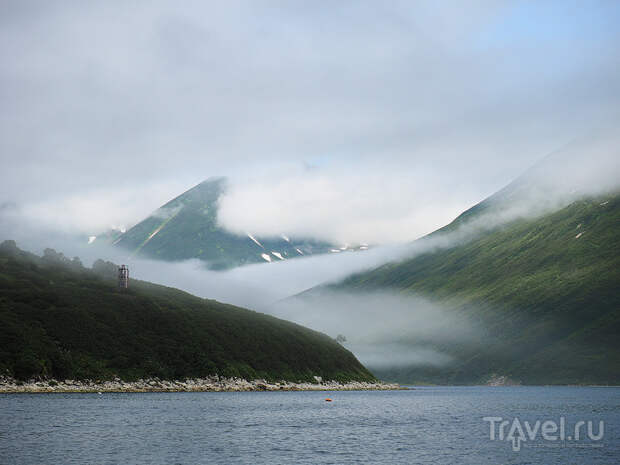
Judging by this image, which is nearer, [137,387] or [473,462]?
[473,462]

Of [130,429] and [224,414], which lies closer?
[130,429]

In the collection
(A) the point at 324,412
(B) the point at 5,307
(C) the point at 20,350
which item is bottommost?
(A) the point at 324,412

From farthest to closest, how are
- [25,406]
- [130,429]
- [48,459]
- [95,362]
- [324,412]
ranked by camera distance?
1. [95,362]
2. [324,412]
3. [25,406]
4. [130,429]
5. [48,459]

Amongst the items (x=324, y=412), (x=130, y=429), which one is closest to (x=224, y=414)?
(x=324, y=412)

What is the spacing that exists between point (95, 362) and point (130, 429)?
4275 inches

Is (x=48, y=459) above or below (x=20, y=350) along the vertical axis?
below

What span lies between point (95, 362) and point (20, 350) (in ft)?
79.8

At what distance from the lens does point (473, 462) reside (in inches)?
2749

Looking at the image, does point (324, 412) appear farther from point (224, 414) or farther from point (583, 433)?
point (583, 433)

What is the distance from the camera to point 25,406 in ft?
416

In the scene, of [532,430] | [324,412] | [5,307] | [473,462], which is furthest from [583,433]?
[5,307]

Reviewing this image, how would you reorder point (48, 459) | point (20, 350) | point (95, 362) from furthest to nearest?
1. point (95, 362)
2. point (20, 350)
3. point (48, 459)

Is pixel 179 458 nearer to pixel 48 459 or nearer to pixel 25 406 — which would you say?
pixel 48 459

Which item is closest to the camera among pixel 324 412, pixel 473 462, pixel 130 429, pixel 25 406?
pixel 473 462
